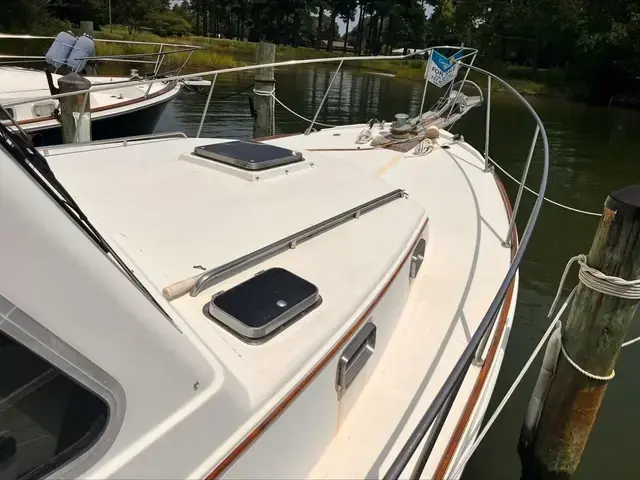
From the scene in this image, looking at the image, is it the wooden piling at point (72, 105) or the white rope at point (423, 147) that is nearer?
the white rope at point (423, 147)

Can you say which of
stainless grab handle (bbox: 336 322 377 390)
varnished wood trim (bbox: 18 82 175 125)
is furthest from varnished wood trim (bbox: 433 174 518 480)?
varnished wood trim (bbox: 18 82 175 125)

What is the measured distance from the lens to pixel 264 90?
7074mm

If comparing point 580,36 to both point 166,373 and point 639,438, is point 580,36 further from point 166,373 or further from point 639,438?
point 166,373

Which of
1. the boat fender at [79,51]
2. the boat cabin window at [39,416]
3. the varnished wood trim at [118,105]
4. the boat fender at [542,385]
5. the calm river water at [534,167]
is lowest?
the calm river water at [534,167]

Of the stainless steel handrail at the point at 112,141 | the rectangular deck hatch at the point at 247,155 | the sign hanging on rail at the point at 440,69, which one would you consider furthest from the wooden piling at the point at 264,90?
the rectangular deck hatch at the point at 247,155

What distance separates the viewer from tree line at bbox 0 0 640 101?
3177 cm

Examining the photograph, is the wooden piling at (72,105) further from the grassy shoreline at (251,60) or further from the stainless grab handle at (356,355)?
the grassy shoreline at (251,60)

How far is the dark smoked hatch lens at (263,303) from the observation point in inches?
68.4

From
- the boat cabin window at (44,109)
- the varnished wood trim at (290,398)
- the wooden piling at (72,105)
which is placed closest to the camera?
the varnished wood trim at (290,398)

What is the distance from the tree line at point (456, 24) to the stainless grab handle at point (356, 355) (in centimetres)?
2960

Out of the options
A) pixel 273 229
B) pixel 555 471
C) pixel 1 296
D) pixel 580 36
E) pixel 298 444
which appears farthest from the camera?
pixel 580 36

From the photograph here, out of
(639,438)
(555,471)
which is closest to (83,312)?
(555,471)

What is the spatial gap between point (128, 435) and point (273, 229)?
130cm

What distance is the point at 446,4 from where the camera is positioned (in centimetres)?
5200
